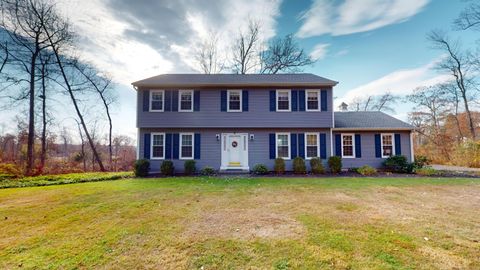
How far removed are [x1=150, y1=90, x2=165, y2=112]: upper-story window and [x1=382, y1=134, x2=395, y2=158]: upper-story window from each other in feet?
43.8

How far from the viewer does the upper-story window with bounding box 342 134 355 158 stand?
1316cm

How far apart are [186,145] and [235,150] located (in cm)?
290

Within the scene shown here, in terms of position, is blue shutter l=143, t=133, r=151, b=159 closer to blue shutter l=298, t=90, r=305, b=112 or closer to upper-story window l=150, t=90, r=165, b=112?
upper-story window l=150, t=90, r=165, b=112

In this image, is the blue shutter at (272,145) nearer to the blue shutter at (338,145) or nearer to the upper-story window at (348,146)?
the blue shutter at (338,145)

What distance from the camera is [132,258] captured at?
3102 millimetres

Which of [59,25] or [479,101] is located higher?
[59,25]

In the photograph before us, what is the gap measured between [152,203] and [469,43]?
88.6ft

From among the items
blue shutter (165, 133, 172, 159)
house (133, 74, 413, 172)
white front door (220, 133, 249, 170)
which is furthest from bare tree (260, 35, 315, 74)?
blue shutter (165, 133, 172, 159)

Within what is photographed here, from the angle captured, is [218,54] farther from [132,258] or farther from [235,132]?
[132,258]

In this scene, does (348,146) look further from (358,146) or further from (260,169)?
(260,169)

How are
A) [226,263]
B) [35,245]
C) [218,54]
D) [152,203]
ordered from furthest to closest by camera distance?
[218,54] < [152,203] < [35,245] < [226,263]

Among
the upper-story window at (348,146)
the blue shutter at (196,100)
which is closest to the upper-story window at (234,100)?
the blue shutter at (196,100)

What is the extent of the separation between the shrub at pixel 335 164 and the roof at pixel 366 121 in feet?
7.05

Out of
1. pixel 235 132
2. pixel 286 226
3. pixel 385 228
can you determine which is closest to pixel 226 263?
pixel 286 226
